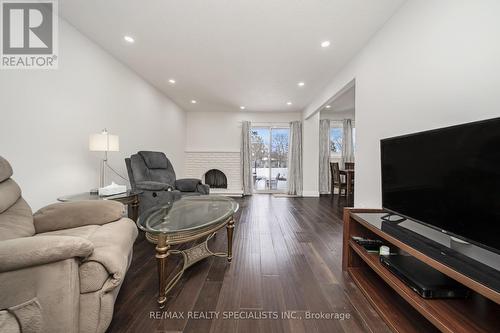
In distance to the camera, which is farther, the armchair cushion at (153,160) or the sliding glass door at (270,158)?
the sliding glass door at (270,158)

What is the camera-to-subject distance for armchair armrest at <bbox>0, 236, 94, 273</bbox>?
0.76m

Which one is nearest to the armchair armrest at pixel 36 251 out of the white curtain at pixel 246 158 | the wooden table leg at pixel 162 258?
the wooden table leg at pixel 162 258

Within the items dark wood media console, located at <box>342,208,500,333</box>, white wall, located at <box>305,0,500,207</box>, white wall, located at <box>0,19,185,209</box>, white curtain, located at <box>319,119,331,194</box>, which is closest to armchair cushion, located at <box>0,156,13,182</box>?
white wall, located at <box>0,19,185,209</box>

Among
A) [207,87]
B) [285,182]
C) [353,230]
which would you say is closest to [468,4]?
[353,230]

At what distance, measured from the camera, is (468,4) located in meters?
1.18

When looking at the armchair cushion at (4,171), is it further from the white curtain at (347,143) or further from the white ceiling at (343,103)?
the white curtain at (347,143)

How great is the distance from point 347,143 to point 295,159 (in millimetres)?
1690

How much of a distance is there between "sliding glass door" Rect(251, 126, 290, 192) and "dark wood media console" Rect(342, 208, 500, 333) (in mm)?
4160

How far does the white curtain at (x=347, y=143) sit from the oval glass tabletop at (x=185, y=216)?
4665 mm

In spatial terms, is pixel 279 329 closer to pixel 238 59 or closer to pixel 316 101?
pixel 238 59

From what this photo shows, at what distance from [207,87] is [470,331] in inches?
163

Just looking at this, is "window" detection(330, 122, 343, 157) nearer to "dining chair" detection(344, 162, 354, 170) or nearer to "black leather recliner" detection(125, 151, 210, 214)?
"dining chair" detection(344, 162, 354, 170)

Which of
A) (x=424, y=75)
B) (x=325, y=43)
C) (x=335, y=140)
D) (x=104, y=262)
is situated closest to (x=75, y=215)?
(x=104, y=262)

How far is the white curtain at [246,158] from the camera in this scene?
219 inches
